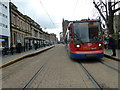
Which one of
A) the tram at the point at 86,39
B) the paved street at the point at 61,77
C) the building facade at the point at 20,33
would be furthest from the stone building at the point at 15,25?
the paved street at the point at 61,77

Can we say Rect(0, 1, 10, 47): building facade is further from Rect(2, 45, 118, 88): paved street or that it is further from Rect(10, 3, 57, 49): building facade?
Rect(2, 45, 118, 88): paved street

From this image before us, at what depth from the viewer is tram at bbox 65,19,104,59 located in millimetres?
8359

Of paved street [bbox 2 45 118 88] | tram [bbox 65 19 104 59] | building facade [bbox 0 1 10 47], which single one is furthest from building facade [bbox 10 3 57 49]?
paved street [bbox 2 45 118 88]

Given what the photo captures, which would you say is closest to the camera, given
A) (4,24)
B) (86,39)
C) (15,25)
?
(86,39)

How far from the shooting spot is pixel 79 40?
852 centimetres

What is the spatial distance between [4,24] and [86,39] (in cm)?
2018

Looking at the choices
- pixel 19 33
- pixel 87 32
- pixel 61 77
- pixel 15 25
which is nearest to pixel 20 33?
pixel 19 33

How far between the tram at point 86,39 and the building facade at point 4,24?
17290 mm

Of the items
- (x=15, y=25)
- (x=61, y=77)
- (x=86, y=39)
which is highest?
(x=15, y=25)

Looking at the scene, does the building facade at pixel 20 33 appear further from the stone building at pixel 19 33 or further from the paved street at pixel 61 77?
the paved street at pixel 61 77

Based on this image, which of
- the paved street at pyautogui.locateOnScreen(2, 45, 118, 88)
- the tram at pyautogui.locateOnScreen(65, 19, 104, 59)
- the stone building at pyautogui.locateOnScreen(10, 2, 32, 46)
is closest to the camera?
the paved street at pyautogui.locateOnScreen(2, 45, 118, 88)

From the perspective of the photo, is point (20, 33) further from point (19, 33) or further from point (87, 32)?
point (87, 32)

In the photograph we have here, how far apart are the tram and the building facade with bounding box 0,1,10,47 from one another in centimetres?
1729

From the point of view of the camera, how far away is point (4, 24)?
2386 cm
